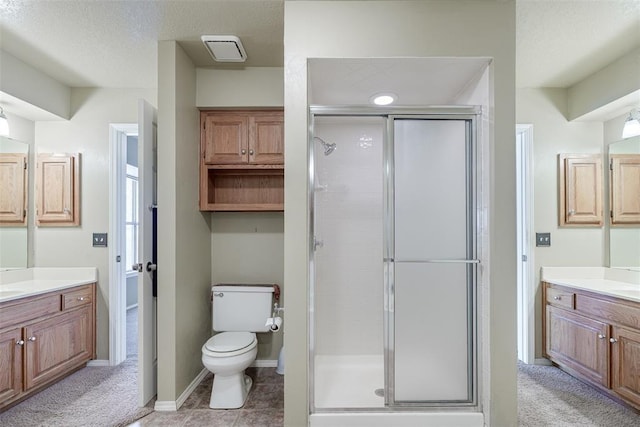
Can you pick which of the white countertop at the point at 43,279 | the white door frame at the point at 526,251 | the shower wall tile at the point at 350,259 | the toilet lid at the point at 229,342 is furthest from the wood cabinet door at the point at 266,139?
the white door frame at the point at 526,251

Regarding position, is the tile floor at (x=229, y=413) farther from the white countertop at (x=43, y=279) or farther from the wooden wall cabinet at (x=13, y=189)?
the wooden wall cabinet at (x=13, y=189)

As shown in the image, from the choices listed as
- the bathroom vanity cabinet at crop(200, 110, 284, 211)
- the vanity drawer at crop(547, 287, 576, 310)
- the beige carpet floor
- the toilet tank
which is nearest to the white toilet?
the toilet tank

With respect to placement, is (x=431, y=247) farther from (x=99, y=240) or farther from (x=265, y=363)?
(x=99, y=240)

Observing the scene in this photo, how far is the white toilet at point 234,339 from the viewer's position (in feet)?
7.60

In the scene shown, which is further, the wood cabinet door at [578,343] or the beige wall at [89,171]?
the beige wall at [89,171]

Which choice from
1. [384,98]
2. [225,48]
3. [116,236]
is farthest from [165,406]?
[384,98]

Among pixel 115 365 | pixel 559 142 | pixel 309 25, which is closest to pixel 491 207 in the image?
pixel 309 25

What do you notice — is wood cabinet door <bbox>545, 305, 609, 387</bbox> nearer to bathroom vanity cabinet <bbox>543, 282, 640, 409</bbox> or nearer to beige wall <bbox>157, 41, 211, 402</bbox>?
bathroom vanity cabinet <bbox>543, 282, 640, 409</bbox>

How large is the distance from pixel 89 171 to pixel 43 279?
1022 millimetres

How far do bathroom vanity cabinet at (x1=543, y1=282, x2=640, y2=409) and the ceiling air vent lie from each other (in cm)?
313

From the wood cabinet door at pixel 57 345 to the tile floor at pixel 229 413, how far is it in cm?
93

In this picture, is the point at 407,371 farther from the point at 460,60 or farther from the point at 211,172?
the point at 211,172

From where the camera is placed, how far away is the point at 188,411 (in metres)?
2.31

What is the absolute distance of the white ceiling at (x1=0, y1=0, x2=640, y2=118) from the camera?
2031 millimetres
